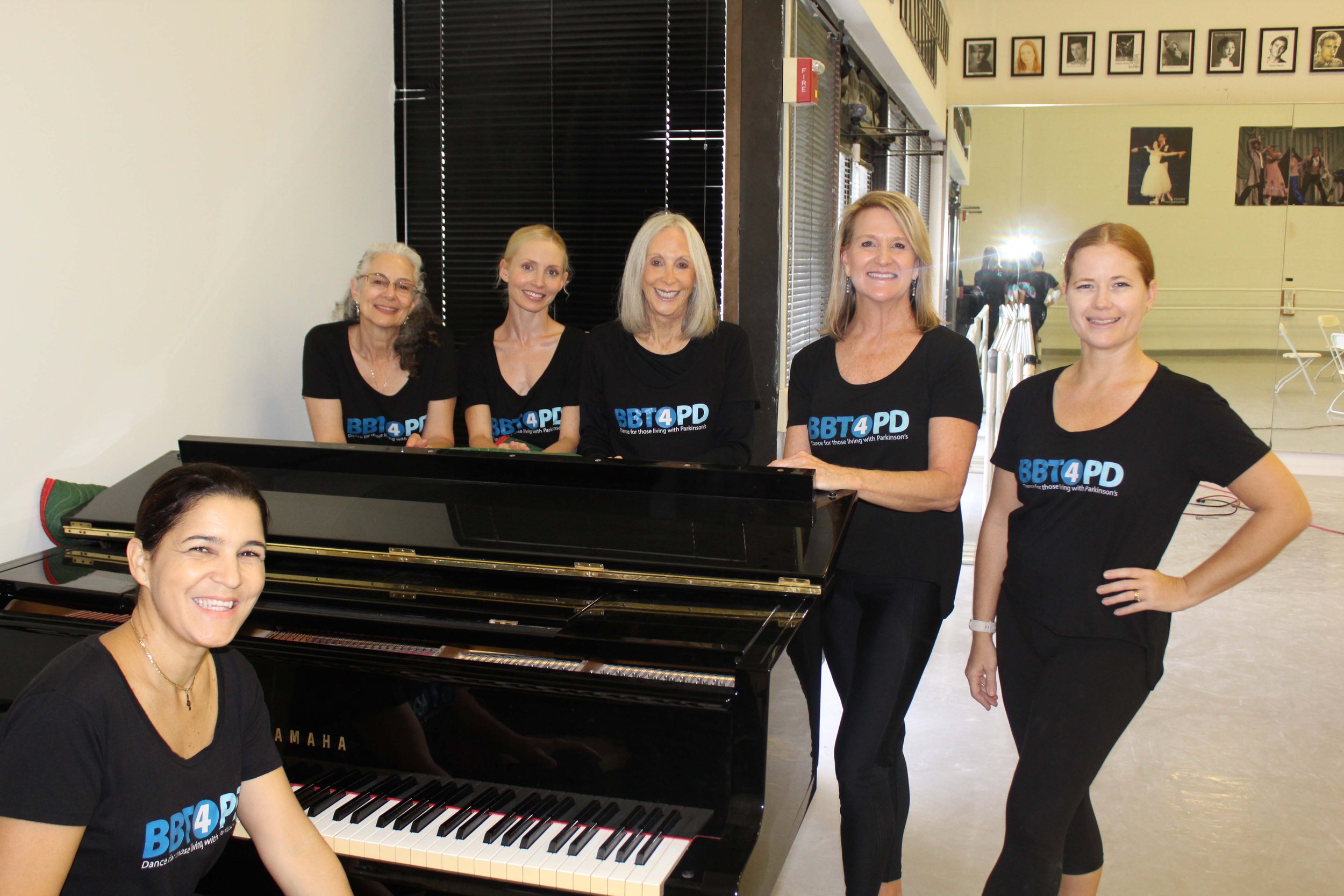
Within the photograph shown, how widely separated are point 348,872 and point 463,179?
292 cm

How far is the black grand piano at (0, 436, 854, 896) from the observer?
4.95 feet

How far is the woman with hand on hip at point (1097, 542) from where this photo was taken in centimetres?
175

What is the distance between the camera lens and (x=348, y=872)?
1.55 meters

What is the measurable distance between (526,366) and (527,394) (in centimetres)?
9

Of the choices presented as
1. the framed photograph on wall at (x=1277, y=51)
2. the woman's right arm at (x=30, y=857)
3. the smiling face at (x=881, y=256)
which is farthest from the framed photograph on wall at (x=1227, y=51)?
the woman's right arm at (x=30, y=857)

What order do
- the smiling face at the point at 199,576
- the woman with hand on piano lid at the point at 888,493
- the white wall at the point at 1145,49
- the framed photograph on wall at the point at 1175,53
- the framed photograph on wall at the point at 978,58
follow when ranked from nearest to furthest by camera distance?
the smiling face at the point at 199,576
the woman with hand on piano lid at the point at 888,493
the white wall at the point at 1145,49
the framed photograph on wall at the point at 1175,53
the framed photograph on wall at the point at 978,58

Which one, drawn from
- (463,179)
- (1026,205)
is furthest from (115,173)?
(1026,205)

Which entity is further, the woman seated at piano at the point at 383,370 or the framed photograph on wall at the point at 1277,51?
the framed photograph on wall at the point at 1277,51

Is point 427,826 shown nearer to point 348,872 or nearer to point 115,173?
point 348,872

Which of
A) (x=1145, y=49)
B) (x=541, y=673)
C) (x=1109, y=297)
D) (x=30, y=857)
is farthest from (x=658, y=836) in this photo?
(x=1145, y=49)

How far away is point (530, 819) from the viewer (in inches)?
61.6

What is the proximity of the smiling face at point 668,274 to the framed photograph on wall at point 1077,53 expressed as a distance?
8116 mm

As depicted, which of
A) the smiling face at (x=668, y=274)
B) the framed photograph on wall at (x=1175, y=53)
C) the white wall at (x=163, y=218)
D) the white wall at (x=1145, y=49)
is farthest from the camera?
the framed photograph on wall at (x=1175, y=53)

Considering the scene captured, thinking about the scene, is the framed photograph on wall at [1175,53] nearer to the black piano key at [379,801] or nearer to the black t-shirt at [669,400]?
the black t-shirt at [669,400]
